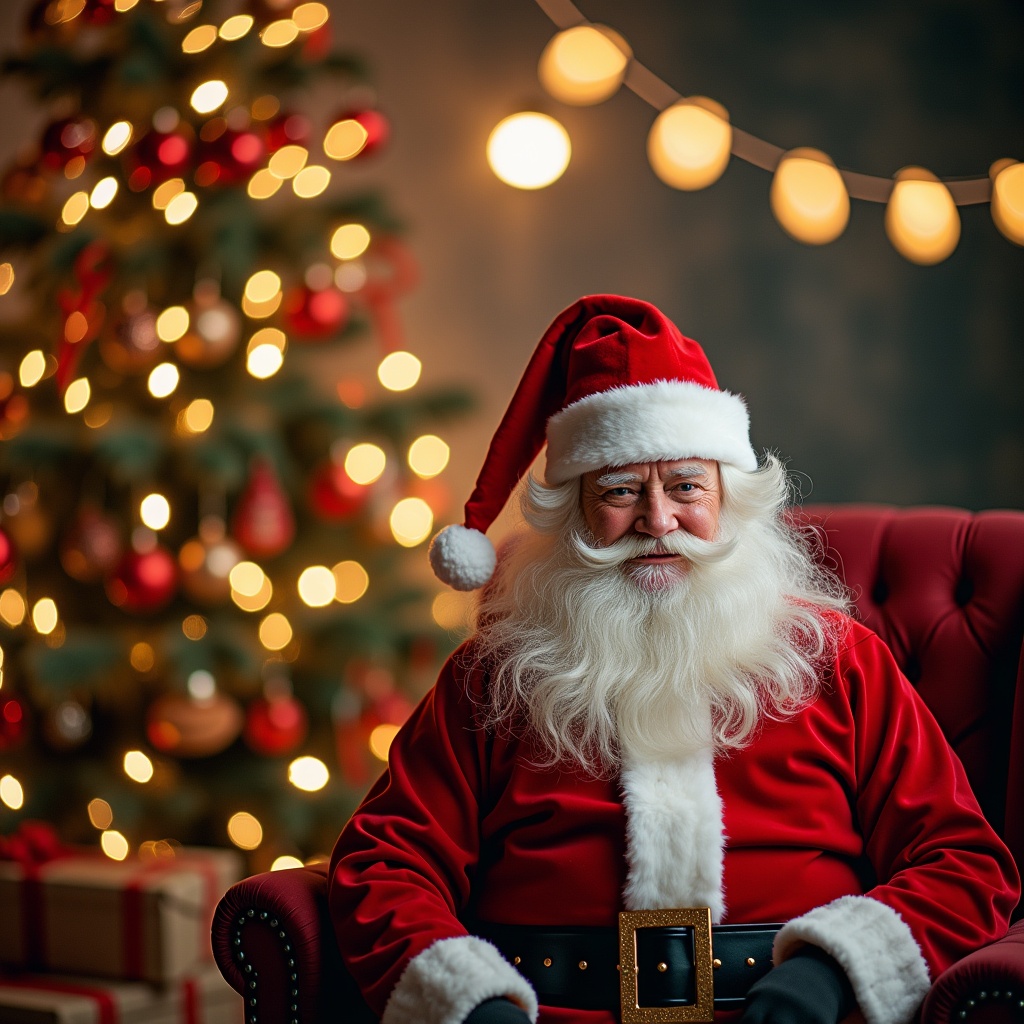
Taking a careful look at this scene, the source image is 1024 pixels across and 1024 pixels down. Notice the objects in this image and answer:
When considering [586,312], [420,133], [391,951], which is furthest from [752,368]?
[391,951]

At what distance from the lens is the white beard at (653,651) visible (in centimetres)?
172

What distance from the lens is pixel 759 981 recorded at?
56.9 inches

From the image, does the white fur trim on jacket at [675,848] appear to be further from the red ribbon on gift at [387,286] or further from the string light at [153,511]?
the red ribbon on gift at [387,286]

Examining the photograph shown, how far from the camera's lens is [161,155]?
290 centimetres

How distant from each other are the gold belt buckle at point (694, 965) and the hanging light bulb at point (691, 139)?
51.8 inches

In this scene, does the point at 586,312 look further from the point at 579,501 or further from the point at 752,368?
the point at 752,368

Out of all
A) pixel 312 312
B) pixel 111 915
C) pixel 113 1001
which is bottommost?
pixel 113 1001

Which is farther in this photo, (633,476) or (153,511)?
(153,511)

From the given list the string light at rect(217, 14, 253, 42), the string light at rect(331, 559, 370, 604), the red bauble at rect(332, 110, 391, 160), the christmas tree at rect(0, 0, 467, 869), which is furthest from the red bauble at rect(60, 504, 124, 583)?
the string light at rect(217, 14, 253, 42)

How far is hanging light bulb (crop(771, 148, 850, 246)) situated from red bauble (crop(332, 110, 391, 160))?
1.33 meters

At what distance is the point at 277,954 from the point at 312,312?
1.87 meters

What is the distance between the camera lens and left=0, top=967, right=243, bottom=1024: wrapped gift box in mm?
2559

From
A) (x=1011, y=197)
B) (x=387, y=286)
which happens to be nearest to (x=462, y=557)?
(x=1011, y=197)

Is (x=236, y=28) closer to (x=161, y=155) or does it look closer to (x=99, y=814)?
(x=161, y=155)
